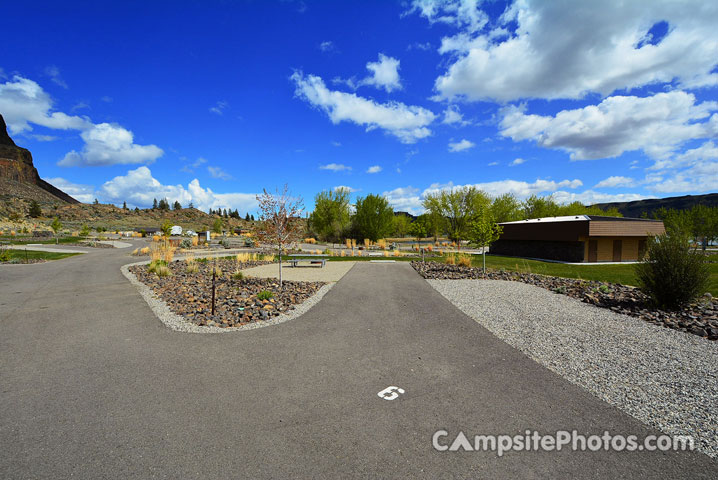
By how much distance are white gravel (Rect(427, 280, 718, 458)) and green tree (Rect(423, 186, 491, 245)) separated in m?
41.2

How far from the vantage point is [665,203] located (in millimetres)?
125562

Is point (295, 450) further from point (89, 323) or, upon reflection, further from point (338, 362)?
point (89, 323)

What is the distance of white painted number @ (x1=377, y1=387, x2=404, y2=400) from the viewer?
389 cm

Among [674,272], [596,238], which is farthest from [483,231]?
[596,238]

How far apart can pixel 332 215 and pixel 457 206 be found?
20.4 m

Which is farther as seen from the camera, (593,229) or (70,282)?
(593,229)

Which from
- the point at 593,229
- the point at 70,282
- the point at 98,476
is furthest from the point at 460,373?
the point at 593,229

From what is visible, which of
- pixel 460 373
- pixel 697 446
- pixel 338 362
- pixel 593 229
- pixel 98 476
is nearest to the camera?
pixel 98 476

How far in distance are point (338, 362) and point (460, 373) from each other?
1.90 meters

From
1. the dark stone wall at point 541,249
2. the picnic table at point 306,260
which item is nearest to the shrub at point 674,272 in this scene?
the picnic table at point 306,260

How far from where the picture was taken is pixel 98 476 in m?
2.58

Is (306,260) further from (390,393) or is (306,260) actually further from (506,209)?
(506,209)

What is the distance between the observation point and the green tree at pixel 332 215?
45469 millimetres

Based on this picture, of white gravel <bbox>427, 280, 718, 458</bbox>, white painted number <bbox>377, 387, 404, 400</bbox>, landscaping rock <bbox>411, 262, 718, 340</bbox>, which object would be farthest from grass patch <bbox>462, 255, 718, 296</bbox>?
white painted number <bbox>377, 387, 404, 400</bbox>
